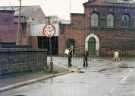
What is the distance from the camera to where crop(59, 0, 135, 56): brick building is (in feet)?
266

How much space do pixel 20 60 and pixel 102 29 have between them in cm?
5213

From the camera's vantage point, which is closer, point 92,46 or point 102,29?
point 92,46

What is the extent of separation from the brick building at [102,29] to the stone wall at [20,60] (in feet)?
149

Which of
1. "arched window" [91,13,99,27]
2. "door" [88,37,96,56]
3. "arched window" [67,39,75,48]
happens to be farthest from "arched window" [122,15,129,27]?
"arched window" [67,39,75,48]

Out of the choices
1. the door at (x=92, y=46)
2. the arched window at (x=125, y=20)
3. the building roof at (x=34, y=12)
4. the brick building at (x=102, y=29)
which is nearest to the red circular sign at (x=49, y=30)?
the brick building at (x=102, y=29)

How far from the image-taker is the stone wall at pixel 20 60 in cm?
2777

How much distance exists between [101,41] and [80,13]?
5.84 m

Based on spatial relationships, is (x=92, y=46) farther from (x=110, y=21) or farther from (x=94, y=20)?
(x=110, y=21)

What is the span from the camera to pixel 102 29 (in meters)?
81.8

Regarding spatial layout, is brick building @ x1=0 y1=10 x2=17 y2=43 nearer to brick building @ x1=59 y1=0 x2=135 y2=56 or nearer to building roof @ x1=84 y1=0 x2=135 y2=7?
brick building @ x1=59 y1=0 x2=135 y2=56

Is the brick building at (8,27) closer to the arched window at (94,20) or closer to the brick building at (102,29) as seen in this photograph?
the brick building at (102,29)

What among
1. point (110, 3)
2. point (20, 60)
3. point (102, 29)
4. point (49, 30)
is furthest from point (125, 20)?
point (20, 60)

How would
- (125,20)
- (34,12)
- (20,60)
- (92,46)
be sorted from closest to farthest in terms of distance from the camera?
(20,60)
(92,46)
(125,20)
(34,12)

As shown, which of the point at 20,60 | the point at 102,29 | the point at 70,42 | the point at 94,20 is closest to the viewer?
the point at 20,60
